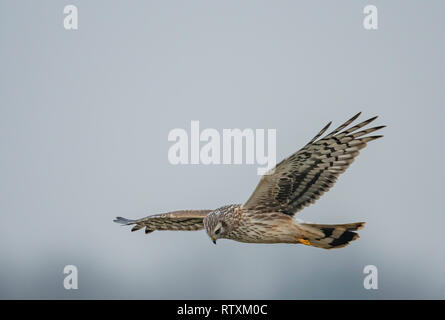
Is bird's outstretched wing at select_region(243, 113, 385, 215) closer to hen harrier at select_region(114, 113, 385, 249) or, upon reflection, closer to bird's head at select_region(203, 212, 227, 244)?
hen harrier at select_region(114, 113, 385, 249)

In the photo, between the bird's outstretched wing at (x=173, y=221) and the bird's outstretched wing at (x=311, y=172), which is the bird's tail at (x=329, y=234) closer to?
the bird's outstretched wing at (x=311, y=172)

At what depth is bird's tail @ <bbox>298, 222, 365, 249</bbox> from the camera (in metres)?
9.31

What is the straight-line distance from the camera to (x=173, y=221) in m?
10.6

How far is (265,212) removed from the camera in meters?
9.23

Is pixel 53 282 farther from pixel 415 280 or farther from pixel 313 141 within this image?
pixel 313 141

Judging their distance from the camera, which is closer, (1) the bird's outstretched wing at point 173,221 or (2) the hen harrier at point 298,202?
(2) the hen harrier at point 298,202

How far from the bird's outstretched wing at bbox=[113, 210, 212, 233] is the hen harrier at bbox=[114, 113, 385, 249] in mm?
718

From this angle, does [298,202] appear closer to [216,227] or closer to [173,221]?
[216,227]

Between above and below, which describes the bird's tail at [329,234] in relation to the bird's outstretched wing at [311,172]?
below

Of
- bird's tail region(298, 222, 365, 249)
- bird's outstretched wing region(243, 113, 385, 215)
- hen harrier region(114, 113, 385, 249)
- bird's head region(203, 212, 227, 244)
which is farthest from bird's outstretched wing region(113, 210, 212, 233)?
bird's tail region(298, 222, 365, 249)

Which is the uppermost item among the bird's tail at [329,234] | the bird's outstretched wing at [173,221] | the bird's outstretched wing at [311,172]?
the bird's outstretched wing at [311,172]

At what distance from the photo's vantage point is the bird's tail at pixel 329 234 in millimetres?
9312

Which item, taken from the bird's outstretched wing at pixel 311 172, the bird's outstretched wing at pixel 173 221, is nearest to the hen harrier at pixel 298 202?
the bird's outstretched wing at pixel 311 172

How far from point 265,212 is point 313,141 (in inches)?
37.5
